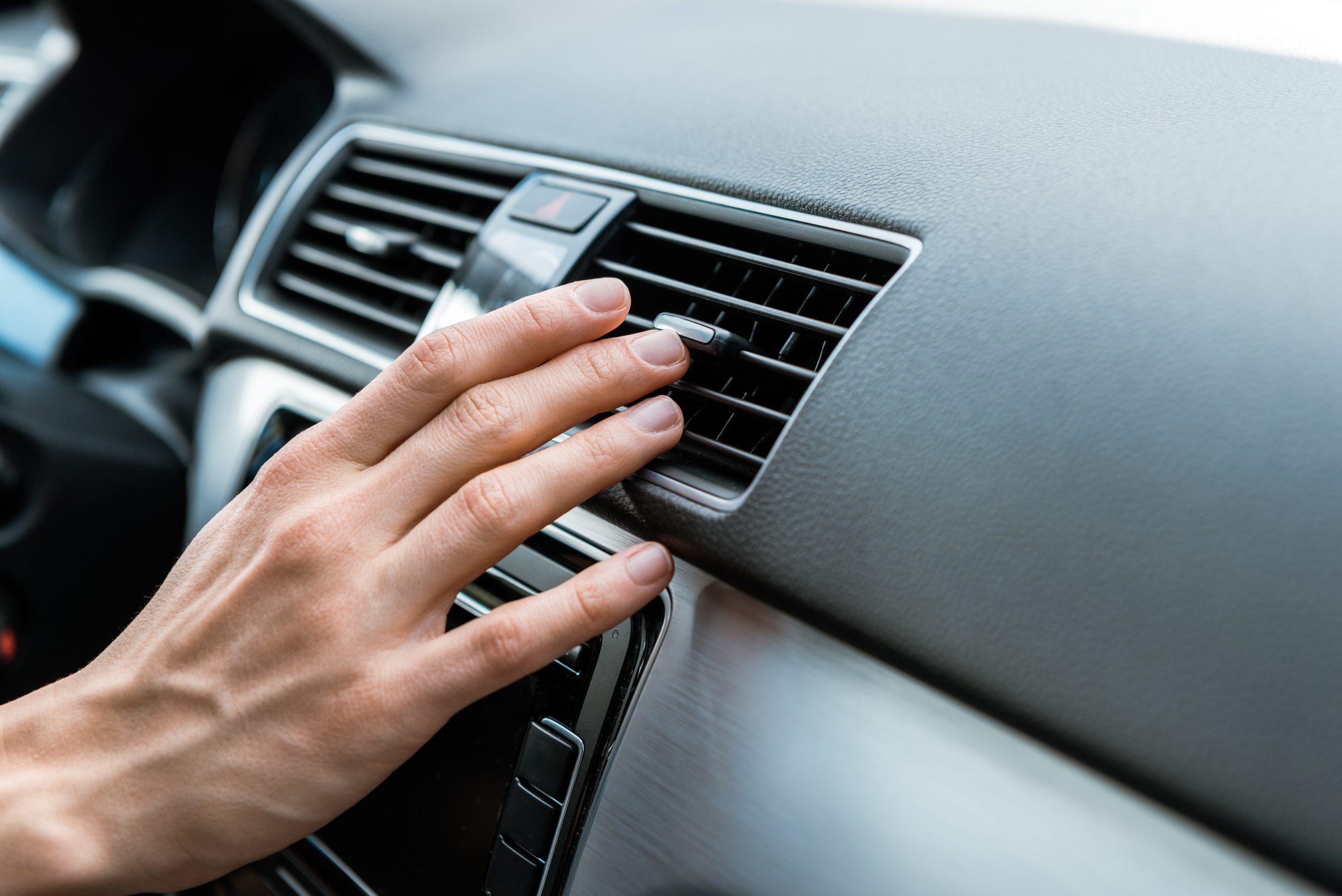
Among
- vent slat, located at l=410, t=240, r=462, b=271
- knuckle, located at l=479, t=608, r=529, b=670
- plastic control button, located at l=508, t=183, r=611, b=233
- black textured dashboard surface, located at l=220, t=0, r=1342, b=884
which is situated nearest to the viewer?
black textured dashboard surface, located at l=220, t=0, r=1342, b=884

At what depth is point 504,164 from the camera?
36.3 inches

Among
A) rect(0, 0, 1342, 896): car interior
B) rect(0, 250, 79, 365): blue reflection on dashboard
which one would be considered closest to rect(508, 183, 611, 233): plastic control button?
rect(0, 0, 1342, 896): car interior

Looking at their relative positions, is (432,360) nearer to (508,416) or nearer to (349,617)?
(508,416)

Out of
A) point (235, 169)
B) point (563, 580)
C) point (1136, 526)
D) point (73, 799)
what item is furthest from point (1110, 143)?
point (235, 169)

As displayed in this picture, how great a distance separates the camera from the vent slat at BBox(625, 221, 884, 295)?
2.18ft

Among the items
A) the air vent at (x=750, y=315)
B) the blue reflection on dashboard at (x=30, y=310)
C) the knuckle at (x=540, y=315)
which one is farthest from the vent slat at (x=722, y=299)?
the blue reflection on dashboard at (x=30, y=310)

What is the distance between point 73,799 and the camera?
688 mm

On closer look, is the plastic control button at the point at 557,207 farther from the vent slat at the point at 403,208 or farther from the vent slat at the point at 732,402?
the vent slat at the point at 732,402

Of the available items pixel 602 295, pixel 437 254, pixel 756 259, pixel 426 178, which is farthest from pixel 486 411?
pixel 426 178

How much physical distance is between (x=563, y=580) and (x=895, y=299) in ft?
1.06

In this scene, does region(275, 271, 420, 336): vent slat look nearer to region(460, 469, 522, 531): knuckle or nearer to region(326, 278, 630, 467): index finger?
region(326, 278, 630, 467): index finger

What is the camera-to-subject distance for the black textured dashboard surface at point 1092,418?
1.57ft

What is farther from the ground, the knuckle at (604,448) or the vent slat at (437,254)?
the vent slat at (437,254)

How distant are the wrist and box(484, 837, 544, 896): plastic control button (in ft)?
0.87
